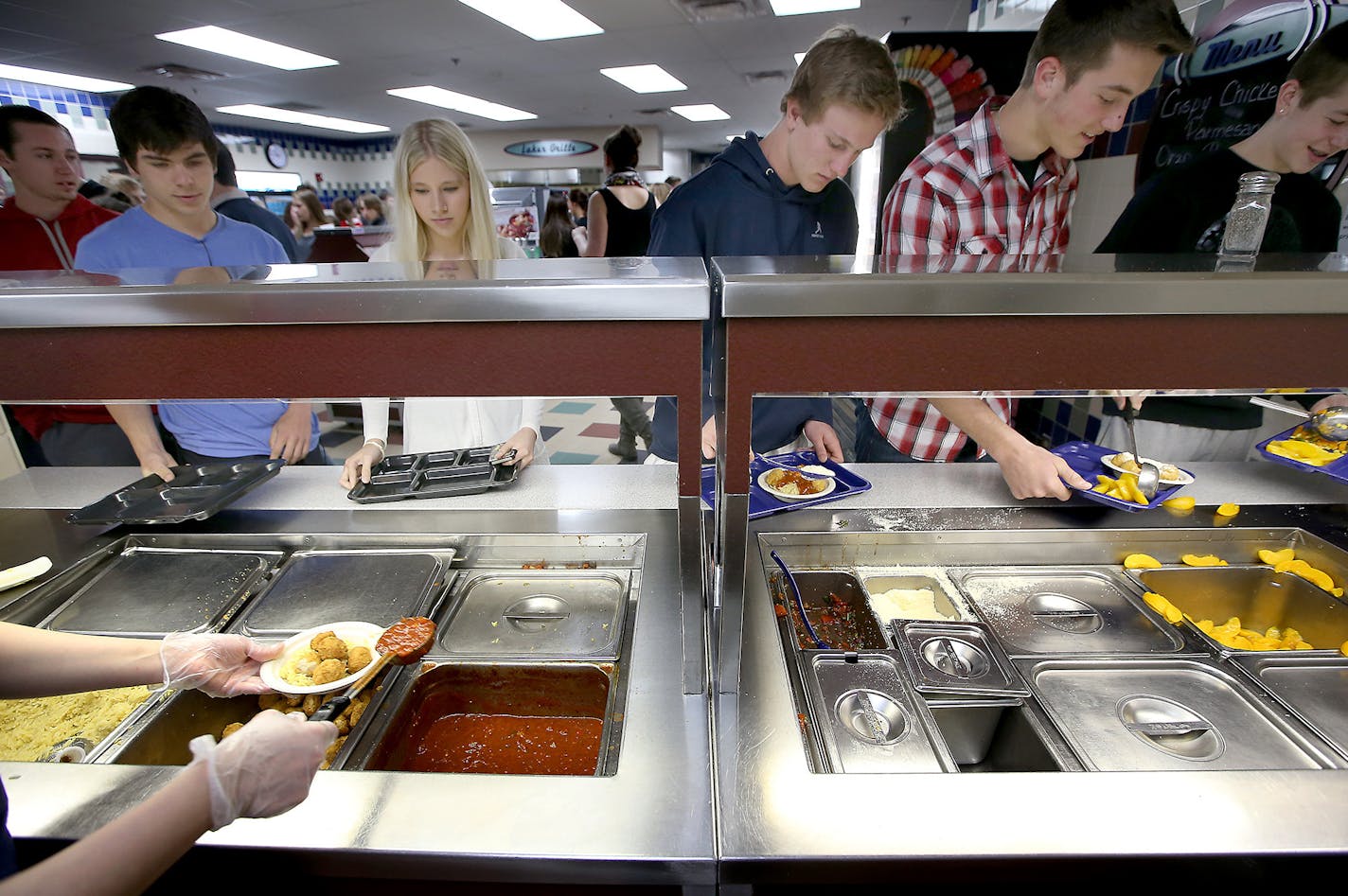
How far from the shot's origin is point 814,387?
0.88m

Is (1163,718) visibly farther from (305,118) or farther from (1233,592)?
(305,118)

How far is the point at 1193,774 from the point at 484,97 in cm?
1199

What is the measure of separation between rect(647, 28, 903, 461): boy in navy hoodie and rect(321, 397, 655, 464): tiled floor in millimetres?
2606

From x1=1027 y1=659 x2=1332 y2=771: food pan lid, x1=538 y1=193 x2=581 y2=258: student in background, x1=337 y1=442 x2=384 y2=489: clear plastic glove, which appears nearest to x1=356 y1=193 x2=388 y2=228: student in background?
x1=538 y1=193 x2=581 y2=258: student in background

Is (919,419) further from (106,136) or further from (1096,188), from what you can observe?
(106,136)

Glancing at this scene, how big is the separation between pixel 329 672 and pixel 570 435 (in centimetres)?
434

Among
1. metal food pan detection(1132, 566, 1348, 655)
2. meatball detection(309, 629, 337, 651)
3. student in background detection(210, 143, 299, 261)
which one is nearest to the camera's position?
meatball detection(309, 629, 337, 651)

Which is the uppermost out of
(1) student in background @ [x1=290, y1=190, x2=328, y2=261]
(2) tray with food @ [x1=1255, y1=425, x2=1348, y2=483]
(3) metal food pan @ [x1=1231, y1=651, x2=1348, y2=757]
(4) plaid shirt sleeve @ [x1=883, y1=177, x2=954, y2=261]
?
(1) student in background @ [x1=290, y1=190, x2=328, y2=261]

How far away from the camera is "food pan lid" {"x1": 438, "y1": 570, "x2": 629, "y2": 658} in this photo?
127 centimetres

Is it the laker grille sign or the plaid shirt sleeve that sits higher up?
the laker grille sign

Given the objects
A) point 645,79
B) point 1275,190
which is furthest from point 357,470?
point 645,79

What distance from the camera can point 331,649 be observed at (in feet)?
3.82

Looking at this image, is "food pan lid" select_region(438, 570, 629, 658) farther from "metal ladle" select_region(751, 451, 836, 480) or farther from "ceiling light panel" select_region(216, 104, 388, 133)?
"ceiling light panel" select_region(216, 104, 388, 133)

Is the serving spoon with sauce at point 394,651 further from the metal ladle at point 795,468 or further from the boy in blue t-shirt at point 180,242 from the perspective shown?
the boy in blue t-shirt at point 180,242
